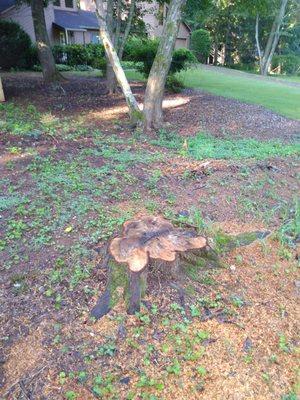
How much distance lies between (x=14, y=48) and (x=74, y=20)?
8736mm

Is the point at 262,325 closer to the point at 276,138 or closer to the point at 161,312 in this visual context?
the point at 161,312

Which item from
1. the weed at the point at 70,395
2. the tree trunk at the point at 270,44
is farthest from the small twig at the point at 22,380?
the tree trunk at the point at 270,44

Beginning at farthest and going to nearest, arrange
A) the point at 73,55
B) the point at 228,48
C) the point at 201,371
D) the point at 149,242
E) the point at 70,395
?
the point at 228,48
the point at 73,55
the point at 149,242
the point at 201,371
the point at 70,395

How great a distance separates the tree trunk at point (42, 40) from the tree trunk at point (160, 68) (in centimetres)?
578

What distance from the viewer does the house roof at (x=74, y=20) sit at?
22539mm

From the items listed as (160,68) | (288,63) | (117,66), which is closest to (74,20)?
(288,63)

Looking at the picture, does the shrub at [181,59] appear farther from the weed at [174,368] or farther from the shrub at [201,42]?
the shrub at [201,42]

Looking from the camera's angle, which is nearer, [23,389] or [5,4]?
[23,389]

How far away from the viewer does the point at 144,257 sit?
2484 mm

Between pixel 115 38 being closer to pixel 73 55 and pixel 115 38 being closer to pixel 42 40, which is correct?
pixel 42 40

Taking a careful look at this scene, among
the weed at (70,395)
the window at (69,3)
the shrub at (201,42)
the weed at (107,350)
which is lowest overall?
the weed at (70,395)

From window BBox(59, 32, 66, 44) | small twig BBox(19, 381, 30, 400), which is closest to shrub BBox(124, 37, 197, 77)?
small twig BBox(19, 381, 30, 400)

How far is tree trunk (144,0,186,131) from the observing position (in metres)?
6.27

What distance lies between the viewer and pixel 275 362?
2082 millimetres
